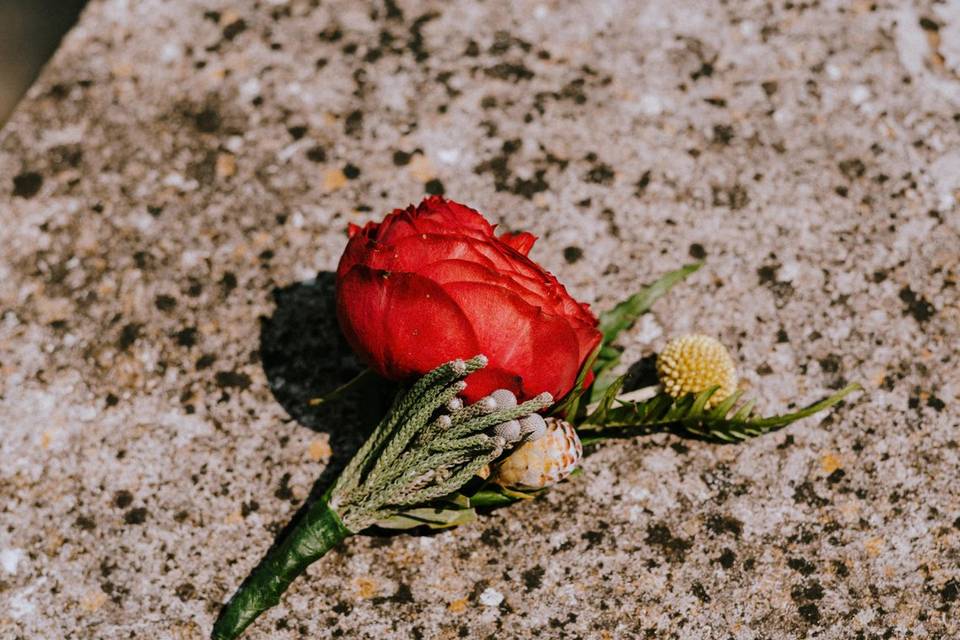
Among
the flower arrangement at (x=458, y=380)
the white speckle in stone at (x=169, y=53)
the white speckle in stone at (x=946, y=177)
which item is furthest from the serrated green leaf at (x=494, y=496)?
the white speckle in stone at (x=169, y=53)

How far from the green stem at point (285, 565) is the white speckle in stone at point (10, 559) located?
33 centimetres

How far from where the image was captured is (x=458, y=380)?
1.00m

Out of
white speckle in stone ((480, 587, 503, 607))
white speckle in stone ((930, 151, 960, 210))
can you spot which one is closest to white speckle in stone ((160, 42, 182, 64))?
white speckle in stone ((480, 587, 503, 607))

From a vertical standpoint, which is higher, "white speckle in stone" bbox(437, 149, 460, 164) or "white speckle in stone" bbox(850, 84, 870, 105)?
"white speckle in stone" bbox(850, 84, 870, 105)

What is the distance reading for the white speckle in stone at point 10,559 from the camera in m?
1.26

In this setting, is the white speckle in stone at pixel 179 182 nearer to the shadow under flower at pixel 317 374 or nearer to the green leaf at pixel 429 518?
the shadow under flower at pixel 317 374

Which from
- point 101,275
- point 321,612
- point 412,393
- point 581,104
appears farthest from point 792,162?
point 101,275

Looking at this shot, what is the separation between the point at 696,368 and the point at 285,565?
2.00 feet

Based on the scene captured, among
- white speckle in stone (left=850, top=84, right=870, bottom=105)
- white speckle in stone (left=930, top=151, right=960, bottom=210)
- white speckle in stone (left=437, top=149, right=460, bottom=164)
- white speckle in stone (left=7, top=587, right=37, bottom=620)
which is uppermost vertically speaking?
white speckle in stone (left=850, top=84, right=870, bottom=105)

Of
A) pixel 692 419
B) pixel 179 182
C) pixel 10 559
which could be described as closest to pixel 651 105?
pixel 692 419

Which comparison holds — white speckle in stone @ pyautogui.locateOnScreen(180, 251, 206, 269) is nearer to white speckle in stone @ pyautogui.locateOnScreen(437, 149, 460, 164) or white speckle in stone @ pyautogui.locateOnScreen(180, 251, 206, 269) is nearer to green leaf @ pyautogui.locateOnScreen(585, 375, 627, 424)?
white speckle in stone @ pyautogui.locateOnScreen(437, 149, 460, 164)

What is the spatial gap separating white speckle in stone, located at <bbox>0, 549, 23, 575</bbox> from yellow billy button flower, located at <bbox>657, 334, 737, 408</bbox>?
3.15ft

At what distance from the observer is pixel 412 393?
3.43ft

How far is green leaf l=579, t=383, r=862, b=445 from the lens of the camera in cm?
122
